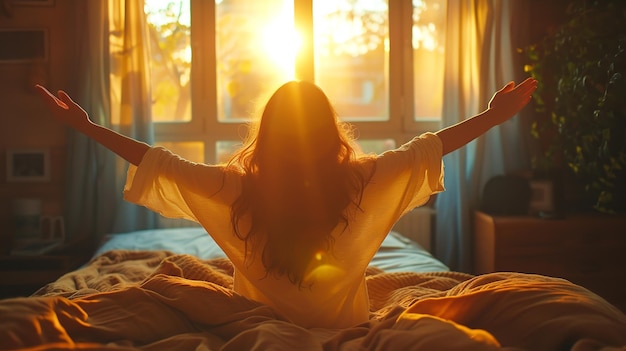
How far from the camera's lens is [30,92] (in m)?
3.38

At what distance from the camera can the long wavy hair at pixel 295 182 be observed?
4.52 ft

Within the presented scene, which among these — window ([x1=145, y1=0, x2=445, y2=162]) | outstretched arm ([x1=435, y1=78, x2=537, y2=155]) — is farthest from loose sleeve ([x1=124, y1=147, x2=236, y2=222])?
window ([x1=145, y1=0, x2=445, y2=162])

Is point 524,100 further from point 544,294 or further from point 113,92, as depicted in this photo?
point 113,92

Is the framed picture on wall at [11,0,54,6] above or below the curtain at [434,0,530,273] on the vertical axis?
above

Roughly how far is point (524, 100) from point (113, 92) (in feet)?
7.60

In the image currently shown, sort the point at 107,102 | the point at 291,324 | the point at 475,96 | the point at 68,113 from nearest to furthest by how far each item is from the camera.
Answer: the point at 291,324
the point at 68,113
the point at 107,102
the point at 475,96

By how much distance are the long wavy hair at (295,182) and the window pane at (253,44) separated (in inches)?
84.7

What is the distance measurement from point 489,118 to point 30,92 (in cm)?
266

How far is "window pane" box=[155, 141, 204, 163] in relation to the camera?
11.6 feet

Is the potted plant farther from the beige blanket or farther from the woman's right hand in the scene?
the woman's right hand

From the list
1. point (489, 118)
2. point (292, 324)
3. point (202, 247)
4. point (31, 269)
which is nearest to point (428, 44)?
point (202, 247)

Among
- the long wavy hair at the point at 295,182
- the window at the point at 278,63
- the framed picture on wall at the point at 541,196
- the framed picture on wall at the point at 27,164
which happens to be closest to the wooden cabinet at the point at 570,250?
the framed picture on wall at the point at 541,196

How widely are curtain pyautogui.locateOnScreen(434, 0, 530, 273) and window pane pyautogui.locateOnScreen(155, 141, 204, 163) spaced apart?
1311 mm

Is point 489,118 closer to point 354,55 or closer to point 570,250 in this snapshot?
point 570,250
